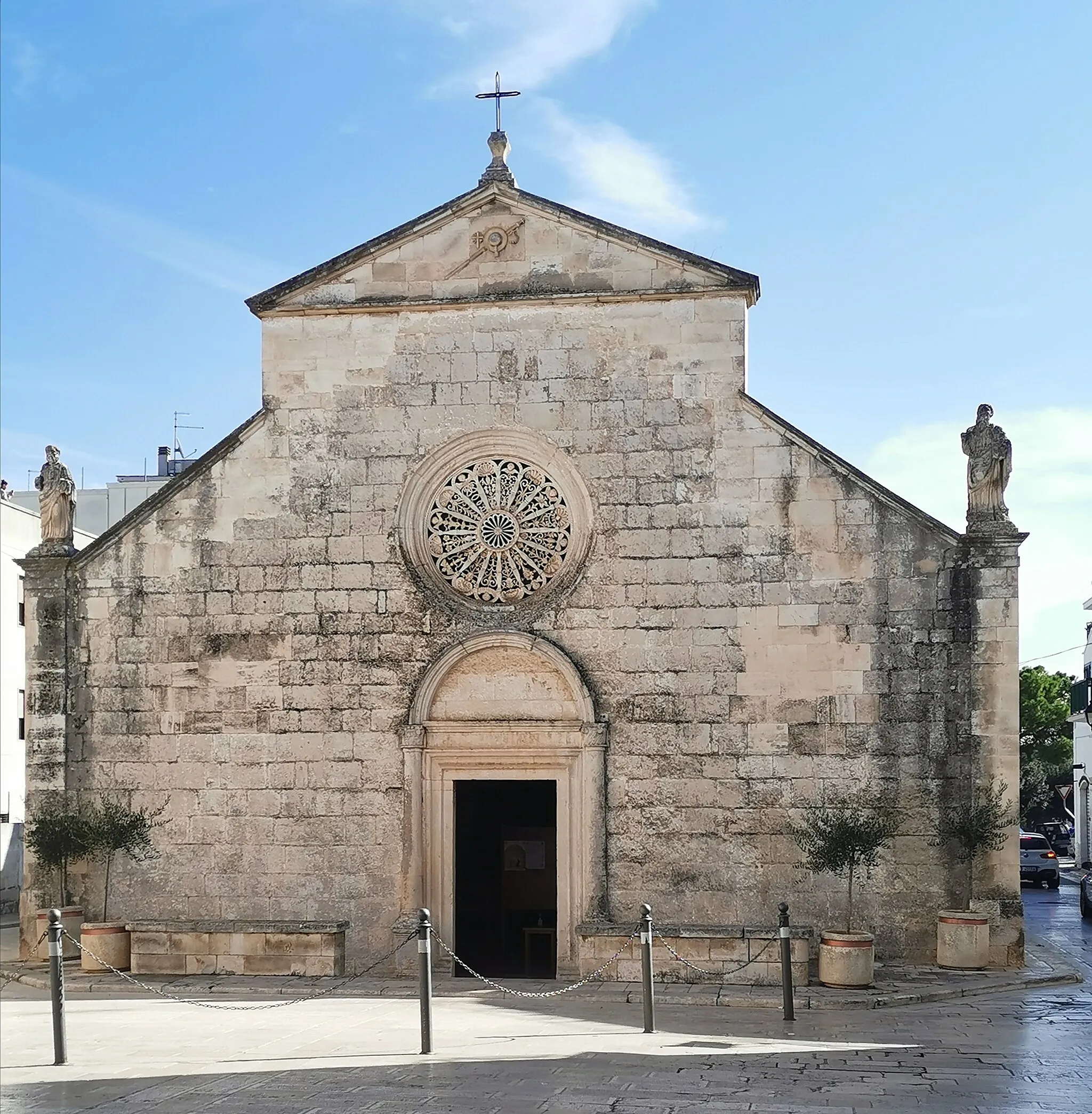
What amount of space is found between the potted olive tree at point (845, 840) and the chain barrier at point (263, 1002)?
4.74 metres

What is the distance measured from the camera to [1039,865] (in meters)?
35.7

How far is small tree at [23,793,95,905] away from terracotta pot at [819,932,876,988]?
8.88m

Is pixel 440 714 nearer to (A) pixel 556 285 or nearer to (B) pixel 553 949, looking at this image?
(B) pixel 553 949

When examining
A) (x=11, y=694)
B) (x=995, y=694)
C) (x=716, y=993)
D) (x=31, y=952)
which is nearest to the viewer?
(x=716, y=993)

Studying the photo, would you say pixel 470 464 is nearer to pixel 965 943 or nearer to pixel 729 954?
pixel 729 954

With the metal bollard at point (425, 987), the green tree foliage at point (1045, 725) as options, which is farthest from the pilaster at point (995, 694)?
the green tree foliage at point (1045, 725)

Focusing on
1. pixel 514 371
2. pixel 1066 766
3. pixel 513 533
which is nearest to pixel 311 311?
pixel 514 371

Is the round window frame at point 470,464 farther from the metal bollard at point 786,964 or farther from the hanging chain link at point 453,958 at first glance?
the metal bollard at point 786,964

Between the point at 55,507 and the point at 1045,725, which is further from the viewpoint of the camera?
the point at 1045,725

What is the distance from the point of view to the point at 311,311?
723 inches

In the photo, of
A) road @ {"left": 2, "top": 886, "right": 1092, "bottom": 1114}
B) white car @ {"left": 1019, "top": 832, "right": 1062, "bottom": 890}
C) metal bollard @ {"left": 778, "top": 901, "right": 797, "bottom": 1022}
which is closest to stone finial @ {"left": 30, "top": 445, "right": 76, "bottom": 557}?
road @ {"left": 2, "top": 886, "right": 1092, "bottom": 1114}

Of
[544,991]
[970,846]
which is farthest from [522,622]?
[970,846]

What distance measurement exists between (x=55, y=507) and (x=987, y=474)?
1182 centimetres

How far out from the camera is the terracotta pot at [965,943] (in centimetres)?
1598
